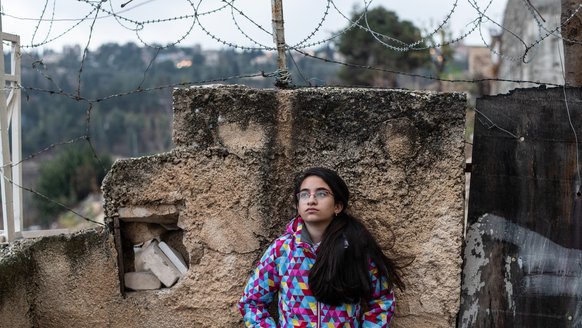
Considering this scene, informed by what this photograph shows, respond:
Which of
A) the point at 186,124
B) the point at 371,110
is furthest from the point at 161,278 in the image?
the point at 371,110

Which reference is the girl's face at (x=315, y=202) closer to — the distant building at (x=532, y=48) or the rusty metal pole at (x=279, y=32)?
the rusty metal pole at (x=279, y=32)

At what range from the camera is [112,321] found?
300cm

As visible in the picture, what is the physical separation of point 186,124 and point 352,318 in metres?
1.04

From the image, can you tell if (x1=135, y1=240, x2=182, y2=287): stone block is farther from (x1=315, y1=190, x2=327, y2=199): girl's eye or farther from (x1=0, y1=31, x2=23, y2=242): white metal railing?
(x1=315, y1=190, x2=327, y2=199): girl's eye

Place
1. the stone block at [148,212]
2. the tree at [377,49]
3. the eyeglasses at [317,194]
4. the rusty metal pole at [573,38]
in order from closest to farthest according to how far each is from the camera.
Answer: the eyeglasses at [317,194]
the stone block at [148,212]
the rusty metal pole at [573,38]
the tree at [377,49]

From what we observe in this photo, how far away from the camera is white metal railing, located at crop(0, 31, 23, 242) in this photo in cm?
308

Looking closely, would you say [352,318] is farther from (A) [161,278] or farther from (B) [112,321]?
(B) [112,321]

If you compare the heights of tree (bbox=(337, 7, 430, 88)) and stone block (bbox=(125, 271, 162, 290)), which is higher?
tree (bbox=(337, 7, 430, 88))

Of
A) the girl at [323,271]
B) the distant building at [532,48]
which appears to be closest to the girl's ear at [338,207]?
the girl at [323,271]

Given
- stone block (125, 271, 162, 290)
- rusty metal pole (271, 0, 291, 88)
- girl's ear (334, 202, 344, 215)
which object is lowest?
stone block (125, 271, 162, 290)

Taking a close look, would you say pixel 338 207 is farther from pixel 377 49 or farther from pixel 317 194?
pixel 377 49

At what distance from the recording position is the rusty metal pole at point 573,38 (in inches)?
121

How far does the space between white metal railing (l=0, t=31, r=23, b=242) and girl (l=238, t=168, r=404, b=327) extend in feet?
3.86

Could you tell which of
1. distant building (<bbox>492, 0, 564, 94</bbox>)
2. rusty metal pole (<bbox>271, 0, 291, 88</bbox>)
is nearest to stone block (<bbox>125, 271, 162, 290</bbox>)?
rusty metal pole (<bbox>271, 0, 291, 88</bbox>)
